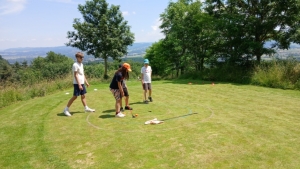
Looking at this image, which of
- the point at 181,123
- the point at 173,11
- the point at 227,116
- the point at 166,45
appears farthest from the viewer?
the point at 166,45

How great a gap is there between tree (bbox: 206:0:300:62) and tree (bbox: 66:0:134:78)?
12.3 meters

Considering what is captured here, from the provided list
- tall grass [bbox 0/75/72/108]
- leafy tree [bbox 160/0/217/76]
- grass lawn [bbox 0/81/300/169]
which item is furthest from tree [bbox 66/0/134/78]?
grass lawn [bbox 0/81/300/169]

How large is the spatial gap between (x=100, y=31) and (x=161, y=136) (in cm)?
2049

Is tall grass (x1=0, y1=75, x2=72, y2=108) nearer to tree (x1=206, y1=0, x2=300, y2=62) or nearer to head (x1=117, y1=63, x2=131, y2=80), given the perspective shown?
head (x1=117, y1=63, x2=131, y2=80)

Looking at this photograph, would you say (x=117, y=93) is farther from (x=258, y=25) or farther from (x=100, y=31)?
(x=100, y=31)

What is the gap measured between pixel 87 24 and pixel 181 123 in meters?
20.1

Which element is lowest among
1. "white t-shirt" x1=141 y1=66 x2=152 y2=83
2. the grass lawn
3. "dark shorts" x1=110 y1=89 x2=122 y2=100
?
the grass lawn

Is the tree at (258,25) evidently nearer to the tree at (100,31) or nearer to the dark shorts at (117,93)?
the dark shorts at (117,93)

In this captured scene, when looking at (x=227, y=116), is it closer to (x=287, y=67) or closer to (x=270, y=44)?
(x=287, y=67)

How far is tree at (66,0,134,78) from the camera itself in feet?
78.0

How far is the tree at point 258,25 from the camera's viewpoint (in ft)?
44.9

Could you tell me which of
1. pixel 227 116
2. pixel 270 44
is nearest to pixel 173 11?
pixel 270 44

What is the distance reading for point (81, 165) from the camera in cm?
421

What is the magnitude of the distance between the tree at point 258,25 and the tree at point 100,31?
12298mm
